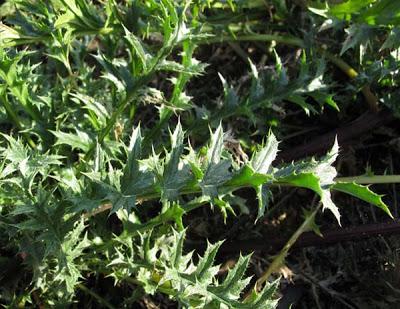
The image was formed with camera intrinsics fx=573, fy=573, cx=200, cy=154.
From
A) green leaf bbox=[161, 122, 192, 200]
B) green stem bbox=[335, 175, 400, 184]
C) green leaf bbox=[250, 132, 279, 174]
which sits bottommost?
green stem bbox=[335, 175, 400, 184]

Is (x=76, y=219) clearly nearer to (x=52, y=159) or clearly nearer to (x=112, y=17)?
(x=52, y=159)

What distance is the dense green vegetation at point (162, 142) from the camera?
1654 millimetres

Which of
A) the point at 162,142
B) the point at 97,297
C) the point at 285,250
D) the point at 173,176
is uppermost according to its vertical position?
the point at 173,176

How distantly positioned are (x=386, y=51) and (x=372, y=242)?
800 mm

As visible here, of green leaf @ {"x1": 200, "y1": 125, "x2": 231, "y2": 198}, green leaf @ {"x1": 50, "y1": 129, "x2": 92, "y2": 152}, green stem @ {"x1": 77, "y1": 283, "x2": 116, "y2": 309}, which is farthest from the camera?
green stem @ {"x1": 77, "y1": 283, "x2": 116, "y2": 309}

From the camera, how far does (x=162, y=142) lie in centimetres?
232

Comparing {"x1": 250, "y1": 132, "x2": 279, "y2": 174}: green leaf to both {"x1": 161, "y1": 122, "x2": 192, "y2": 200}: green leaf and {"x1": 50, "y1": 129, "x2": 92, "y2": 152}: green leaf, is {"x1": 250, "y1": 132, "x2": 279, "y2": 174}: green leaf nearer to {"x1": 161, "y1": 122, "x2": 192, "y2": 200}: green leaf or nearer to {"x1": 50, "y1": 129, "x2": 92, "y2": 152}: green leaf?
{"x1": 161, "y1": 122, "x2": 192, "y2": 200}: green leaf

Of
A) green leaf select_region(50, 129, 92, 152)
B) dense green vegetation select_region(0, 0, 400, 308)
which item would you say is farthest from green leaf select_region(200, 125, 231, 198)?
green leaf select_region(50, 129, 92, 152)

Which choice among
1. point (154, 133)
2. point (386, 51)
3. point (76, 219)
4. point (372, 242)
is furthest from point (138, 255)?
point (386, 51)

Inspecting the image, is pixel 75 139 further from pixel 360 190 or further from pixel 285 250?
pixel 360 190

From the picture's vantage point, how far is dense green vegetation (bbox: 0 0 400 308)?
5.43 feet

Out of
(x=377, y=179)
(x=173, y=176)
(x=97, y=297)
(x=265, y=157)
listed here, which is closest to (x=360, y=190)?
(x=265, y=157)

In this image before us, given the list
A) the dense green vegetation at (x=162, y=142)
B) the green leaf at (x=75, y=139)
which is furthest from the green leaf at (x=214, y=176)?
the green leaf at (x=75, y=139)

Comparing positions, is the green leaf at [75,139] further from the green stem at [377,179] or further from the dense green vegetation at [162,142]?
the green stem at [377,179]
